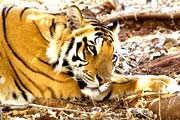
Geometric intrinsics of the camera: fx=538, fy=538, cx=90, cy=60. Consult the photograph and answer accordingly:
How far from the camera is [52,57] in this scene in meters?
4.21

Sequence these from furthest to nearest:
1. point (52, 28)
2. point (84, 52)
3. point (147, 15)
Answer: point (147, 15) < point (52, 28) < point (84, 52)

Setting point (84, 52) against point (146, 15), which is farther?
point (146, 15)

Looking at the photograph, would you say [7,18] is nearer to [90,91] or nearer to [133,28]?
[90,91]

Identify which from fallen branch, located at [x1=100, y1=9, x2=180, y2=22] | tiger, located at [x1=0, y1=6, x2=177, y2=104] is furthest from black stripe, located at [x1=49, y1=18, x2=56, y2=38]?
fallen branch, located at [x1=100, y1=9, x2=180, y2=22]

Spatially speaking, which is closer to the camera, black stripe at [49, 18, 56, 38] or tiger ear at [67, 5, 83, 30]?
tiger ear at [67, 5, 83, 30]

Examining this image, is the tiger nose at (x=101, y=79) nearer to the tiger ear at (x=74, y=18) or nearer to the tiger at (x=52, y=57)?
the tiger at (x=52, y=57)

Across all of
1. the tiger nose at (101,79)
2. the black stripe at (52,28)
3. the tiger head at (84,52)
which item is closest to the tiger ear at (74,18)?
the tiger head at (84,52)

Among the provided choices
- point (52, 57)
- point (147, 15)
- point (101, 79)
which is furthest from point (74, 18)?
point (147, 15)

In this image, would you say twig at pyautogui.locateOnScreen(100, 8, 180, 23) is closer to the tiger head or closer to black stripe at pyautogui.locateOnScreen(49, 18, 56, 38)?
the tiger head

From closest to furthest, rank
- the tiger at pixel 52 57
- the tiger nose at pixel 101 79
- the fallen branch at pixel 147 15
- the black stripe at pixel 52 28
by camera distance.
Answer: the tiger nose at pixel 101 79 < the tiger at pixel 52 57 < the black stripe at pixel 52 28 < the fallen branch at pixel 147 15

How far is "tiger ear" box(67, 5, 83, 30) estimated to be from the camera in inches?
160

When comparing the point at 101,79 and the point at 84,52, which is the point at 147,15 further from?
the point at 101,79

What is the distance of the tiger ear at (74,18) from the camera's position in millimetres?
4065

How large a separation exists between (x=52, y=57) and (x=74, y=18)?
0.36m
